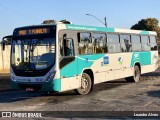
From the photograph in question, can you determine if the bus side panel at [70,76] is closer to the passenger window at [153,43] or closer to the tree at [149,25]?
→ the passenger window at [153,43]

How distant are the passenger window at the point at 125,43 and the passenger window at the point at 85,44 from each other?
3401 millimetres

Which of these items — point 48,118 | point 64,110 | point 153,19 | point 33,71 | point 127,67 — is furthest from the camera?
point 153,19

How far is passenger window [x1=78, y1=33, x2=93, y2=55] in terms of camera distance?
1532 cm

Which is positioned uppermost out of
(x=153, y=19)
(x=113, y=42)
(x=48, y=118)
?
(x=153, y=19)

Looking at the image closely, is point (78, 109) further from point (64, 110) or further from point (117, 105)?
point (117, 105)

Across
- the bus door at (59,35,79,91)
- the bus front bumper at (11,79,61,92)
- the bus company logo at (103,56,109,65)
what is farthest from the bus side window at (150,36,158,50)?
the bus front bumper at (11,79,61,92)

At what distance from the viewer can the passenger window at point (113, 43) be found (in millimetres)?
17844

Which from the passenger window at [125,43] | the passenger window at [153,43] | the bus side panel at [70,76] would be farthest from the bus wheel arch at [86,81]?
the passenger window at [153,43]

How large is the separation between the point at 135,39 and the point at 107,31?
3.51 meters

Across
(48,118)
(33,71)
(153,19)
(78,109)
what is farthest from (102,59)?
(153,19)

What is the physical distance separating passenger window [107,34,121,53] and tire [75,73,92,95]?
8.49 ft

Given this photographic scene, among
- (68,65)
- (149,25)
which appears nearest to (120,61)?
(68,65)

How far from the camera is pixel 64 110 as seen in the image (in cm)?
1154

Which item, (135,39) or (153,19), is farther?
(153,19)
